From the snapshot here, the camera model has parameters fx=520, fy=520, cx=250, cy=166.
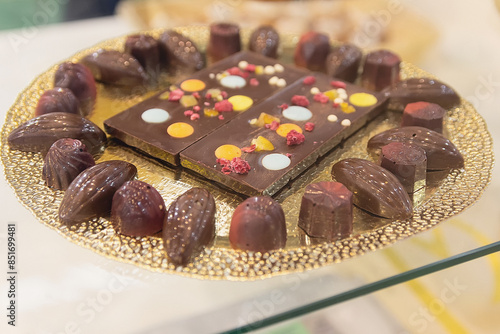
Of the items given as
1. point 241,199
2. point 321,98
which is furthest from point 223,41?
point 241,199

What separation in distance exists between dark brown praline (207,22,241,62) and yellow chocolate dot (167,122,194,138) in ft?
1.97

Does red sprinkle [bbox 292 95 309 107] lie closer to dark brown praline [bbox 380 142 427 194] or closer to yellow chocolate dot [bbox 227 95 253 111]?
yellow chocolate dot [bbox 227 95 253 111]

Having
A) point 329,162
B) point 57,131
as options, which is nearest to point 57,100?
point 57,131

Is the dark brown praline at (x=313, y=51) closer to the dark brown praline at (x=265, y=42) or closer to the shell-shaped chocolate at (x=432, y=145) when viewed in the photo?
the dark brown praline at (x=265, y=42)

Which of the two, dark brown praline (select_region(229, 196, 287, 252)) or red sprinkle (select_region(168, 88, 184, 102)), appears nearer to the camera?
dark brown praline (select_region(229, 196, 287, 252))

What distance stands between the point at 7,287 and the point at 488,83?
197 cm

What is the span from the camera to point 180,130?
5.06ft

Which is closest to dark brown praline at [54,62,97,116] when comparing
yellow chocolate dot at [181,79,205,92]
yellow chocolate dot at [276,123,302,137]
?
yellow chocolate dot at [181,79,205,92]

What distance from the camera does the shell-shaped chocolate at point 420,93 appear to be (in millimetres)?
1730

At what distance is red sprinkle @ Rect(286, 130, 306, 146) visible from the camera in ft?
4.83

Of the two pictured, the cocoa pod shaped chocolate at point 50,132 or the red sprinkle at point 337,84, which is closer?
the cocoa pod shaped chocolate at point 50,132

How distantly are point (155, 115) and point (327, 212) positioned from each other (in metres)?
0.67

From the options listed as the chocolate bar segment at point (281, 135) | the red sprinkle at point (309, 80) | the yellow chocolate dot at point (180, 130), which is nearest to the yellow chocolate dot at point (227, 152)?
the chocolate bar segment at point (281, 135)

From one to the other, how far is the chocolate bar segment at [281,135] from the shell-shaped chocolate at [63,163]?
27cm
